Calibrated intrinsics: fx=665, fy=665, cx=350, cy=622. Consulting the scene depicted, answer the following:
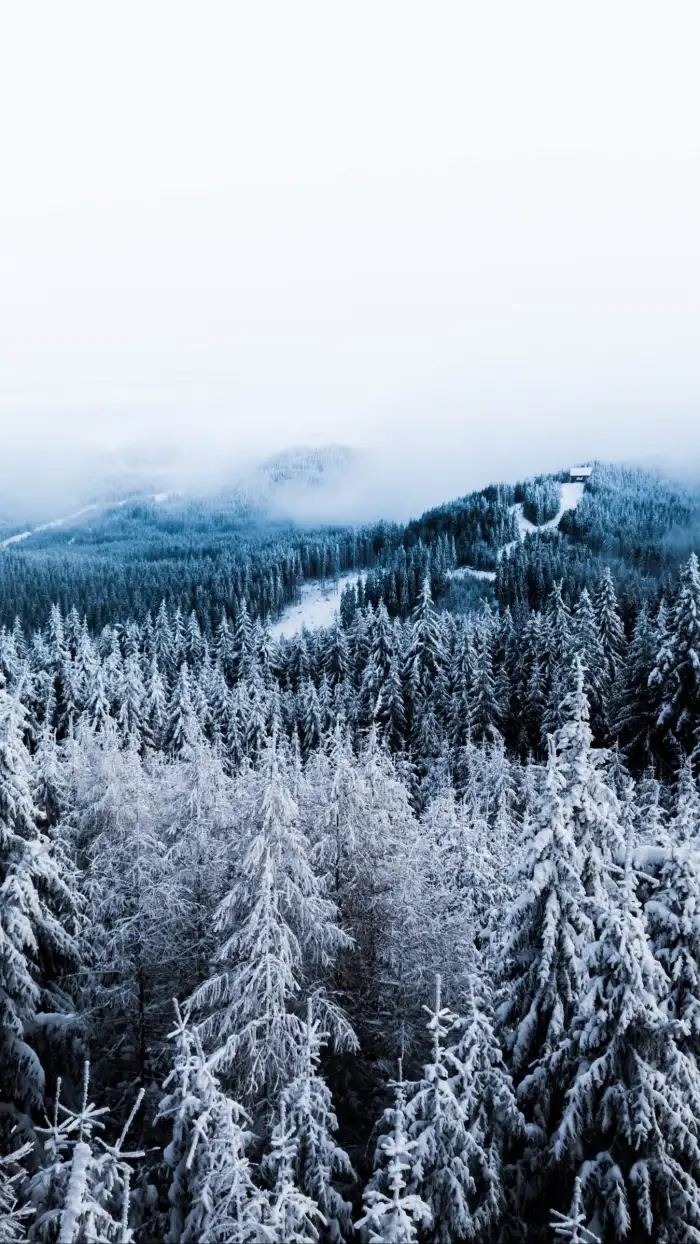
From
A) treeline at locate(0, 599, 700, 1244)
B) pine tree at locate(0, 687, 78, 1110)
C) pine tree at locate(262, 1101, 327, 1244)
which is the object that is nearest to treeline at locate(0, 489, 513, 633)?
treeline at locate(0, 599, 700, 1244)

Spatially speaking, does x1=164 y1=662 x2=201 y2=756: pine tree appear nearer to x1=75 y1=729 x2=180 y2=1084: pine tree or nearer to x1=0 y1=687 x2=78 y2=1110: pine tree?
x1=75 y1=729 x2=180 y2=1084: pine tree

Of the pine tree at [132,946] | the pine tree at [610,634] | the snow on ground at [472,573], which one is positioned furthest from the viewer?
the snow on ground at [472,573]

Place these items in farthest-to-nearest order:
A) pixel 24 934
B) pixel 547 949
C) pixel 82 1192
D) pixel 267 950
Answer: pixel 24 934
pixel 267 950
pixel 547 949
pixel 82 1192

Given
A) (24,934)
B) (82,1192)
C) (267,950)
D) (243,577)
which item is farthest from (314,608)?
(82,1192)

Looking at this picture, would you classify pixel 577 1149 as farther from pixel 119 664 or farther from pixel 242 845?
pixel 119 664

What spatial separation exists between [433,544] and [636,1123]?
165 meters

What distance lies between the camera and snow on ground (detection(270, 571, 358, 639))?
143 meters

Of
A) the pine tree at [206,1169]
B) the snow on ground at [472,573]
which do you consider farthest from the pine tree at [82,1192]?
the snow on ground at [472,573]

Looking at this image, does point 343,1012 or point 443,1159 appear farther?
point 343,1012

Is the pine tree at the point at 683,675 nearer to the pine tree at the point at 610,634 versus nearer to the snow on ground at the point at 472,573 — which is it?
the pine tree at the point at 610,634

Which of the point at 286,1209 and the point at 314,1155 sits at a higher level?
the point at 286,1209

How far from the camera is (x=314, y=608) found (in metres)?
156

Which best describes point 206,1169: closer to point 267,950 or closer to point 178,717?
point 267,950

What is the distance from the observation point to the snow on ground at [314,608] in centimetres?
14300
